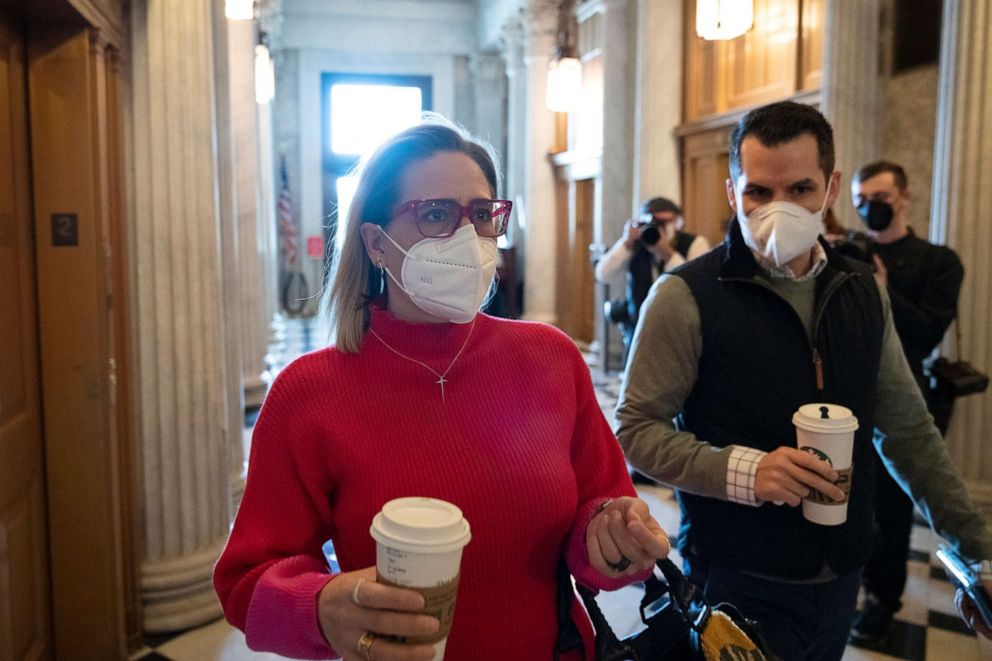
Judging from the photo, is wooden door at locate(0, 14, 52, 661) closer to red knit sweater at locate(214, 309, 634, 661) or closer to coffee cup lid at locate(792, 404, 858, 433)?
red knit sweater at locate(214, 309, 634, 661)

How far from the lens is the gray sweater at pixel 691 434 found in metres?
1.64

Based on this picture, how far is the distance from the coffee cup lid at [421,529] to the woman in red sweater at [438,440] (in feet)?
0.77

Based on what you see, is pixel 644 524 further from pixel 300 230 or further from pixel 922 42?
pixel 300 230

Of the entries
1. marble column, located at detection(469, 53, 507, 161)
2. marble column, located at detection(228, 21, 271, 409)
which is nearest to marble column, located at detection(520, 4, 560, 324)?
marble column, located at detection(469, 53, 507, 161)

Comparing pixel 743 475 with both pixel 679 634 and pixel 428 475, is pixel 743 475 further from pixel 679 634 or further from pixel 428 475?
pixel 428 475

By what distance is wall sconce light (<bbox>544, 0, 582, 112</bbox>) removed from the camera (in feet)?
23.8

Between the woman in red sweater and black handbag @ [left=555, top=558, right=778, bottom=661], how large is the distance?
5cm

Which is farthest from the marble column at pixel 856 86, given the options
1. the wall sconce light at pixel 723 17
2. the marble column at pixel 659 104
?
the marble column at pixel 659 104

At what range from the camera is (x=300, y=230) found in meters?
14.6

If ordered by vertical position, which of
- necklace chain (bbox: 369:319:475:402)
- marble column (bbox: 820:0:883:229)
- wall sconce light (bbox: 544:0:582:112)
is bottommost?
necklace chain (bbox: 369:319:475:402)

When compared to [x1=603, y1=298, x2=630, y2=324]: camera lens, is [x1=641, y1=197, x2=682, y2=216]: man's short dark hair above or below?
above

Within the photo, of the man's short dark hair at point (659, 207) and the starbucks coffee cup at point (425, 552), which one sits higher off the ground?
the man's short dark hair at point (659, 207)

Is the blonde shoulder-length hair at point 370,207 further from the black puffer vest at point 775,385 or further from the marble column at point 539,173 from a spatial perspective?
the marble column at point 539,173

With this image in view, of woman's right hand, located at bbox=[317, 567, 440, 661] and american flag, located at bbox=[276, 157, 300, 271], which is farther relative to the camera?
american flag, located at bbox=[276, 157, 300, 271]
